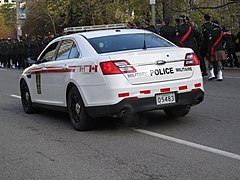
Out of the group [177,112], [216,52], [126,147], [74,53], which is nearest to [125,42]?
[74,53]

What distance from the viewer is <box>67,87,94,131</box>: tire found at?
808 cm

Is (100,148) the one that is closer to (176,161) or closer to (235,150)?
(176,161)

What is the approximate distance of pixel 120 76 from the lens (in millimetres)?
7559

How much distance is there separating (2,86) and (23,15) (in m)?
26.7

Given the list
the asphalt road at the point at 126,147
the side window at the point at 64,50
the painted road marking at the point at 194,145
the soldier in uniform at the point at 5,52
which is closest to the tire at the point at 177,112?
the asphalt road at the point at 126,147

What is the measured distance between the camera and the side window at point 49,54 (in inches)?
373

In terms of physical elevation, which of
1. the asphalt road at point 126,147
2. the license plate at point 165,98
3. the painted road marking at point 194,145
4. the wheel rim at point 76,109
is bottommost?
the asphalt road at point 126,147

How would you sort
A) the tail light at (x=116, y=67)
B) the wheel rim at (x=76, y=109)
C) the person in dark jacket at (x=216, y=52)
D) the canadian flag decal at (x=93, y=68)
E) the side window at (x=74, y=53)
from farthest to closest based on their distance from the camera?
1. the person in dark jacket at (x=216, y=52)
2. the side window at (x=74, y=53)
3. the wheel rim at (x=76, y=109)
4. the canadian flag decal at (x=93, y=68)
5. the tail light at (x=116, y=67)

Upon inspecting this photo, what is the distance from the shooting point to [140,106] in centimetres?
767

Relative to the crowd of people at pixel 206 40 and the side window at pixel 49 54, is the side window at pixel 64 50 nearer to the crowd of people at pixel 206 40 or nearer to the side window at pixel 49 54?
the side window at pixel 49 54

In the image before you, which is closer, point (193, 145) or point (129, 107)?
point (193, 145)

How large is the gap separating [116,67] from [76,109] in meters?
1.17

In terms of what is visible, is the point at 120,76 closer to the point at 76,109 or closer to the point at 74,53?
the point at 76,109

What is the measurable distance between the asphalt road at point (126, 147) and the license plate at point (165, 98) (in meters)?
0.45
